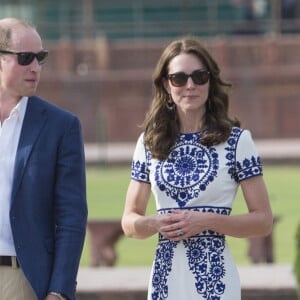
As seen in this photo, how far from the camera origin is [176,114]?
181 inches

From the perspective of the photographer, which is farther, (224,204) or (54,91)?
(54,91)

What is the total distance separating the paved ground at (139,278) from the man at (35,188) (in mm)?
3822

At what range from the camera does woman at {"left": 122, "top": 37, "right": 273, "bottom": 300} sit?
4422 mm

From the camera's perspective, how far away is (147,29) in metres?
36.6

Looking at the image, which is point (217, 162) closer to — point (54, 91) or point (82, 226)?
point (82, 226)

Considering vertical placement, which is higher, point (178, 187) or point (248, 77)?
point (178, 187)

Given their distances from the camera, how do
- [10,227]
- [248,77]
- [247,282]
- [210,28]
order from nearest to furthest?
[10,227] → [247,282] → [248,77] → [210,28]

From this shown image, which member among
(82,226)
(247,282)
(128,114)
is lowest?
(128,114)

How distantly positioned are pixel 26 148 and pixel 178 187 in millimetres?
499

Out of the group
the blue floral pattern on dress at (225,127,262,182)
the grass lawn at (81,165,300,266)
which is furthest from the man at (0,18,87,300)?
the grass lawn at (81,165,300,266)

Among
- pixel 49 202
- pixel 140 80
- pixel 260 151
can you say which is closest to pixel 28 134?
pixel 49 202

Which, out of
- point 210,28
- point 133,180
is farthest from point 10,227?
point 210,28

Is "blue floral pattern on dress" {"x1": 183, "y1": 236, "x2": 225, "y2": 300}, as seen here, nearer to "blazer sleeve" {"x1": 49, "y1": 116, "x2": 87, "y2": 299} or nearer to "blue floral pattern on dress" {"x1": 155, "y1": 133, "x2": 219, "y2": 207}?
"blue floral pattern on dress" {"x1": 155, "y1": 133, "x2": 219, "y2": 207}

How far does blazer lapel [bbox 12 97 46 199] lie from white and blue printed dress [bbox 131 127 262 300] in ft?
1.35
